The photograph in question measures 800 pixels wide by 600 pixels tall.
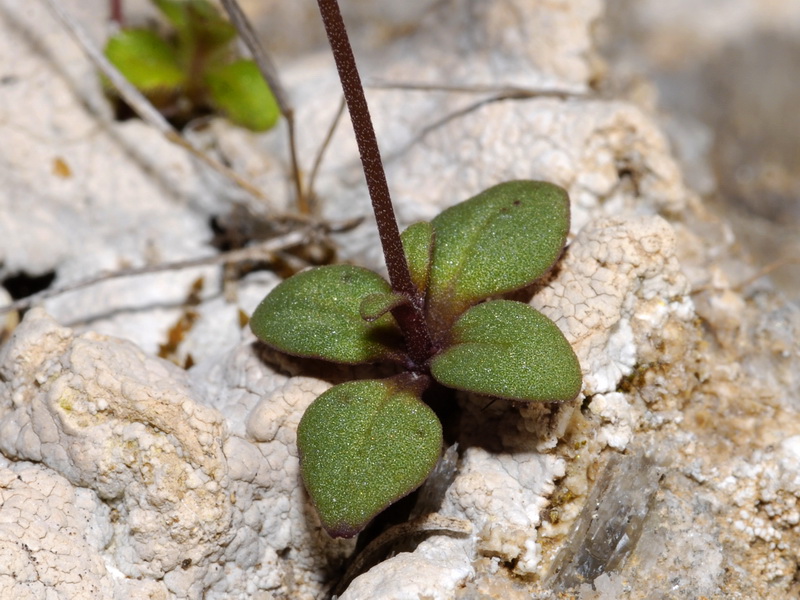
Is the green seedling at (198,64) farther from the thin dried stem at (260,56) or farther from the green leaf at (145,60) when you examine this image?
the thin dried stem at (260,56)

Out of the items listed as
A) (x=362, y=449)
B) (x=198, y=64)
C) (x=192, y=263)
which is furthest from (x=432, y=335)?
(x=198, y=64)

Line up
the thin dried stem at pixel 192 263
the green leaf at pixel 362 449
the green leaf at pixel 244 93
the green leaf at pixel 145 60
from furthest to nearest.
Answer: the green leaf at pixel 244 93 → the green leaf at pixel 145 60 → the thin dried stem at pixel 192 263 → the green leaf at pixel 362 449

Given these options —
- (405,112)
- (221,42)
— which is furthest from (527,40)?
(221,42)

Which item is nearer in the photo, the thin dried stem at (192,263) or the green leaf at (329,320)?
the green leaf at (329,320)

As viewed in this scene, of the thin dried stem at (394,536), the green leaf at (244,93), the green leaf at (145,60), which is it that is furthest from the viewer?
the green leaf at (244,93)

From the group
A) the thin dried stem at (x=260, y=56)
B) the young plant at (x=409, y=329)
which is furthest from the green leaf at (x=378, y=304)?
the thin dried stem at (x=260, y=56)

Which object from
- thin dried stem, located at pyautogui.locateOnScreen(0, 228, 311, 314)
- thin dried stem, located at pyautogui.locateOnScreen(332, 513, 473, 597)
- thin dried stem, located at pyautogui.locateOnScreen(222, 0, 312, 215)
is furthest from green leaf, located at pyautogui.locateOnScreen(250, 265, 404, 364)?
thin dried stem, located at pyautogui.locateOnScreen(222, 0, 312, 215)

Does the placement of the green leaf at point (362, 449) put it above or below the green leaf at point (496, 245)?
below

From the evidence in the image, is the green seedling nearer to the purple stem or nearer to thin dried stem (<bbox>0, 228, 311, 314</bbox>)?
thin dried stem (<bbox>0, 228, 311, 314</bbox>)
